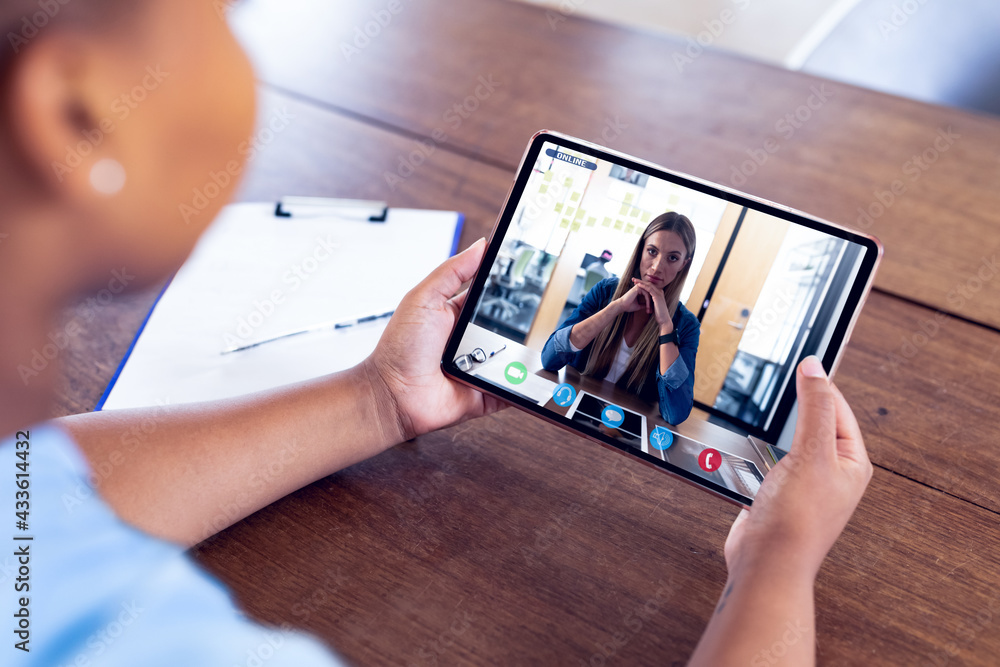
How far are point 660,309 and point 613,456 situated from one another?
15 centimetres

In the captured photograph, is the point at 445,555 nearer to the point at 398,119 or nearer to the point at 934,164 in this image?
the point at 398,119

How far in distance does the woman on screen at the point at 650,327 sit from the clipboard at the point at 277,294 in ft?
0.85

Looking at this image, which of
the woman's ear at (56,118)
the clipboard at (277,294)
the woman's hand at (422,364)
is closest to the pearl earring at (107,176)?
the woman's ear at (56,118)

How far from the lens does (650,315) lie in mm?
514

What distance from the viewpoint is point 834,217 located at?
0.72 metres

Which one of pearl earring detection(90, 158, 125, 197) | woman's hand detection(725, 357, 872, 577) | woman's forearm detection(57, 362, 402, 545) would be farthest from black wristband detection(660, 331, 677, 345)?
pearl earring detection(90, 158, 125, 197)

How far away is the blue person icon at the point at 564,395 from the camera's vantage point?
534 millimetres

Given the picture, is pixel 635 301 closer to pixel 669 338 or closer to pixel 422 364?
pixel 669 338

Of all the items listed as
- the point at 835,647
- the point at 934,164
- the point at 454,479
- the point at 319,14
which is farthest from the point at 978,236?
the point at 319,14

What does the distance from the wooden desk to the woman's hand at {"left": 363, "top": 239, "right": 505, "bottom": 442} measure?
3cm

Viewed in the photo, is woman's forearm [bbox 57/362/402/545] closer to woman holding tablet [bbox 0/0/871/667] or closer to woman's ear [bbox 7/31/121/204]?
woman holding tablet [bbox 0/0/871/667]

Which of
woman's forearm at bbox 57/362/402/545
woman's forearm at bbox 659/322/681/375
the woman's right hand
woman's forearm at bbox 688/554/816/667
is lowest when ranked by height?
woman's forearm at bbox 57/362/402/545

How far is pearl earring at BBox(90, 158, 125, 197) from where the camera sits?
80 cm

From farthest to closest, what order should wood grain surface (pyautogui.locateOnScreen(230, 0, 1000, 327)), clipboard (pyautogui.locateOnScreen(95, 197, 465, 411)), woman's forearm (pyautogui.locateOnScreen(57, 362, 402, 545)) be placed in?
wood grain surface (pyautogui.locateOnScreen(230, 0, 1000, 327)) < clipboard (pyautogui.locateOnScreen(95, 197, 465, 411)) < woman's forearm (pyautogui.locateOnScreen(57, 362, 402, 545))
